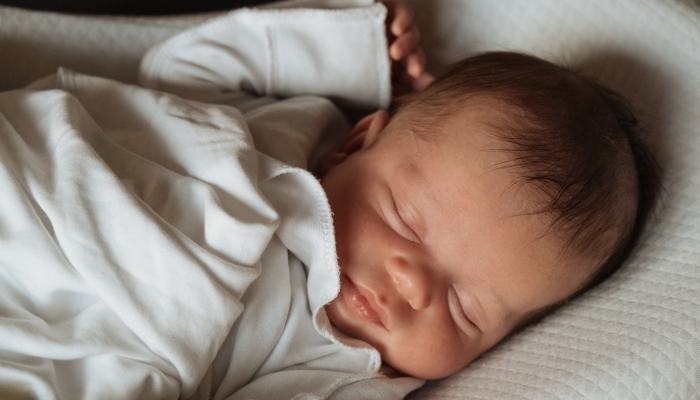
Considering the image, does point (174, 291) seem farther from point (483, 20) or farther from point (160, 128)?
point (483, 20)

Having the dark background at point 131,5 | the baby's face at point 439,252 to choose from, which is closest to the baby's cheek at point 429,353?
the baby's face at point 439,252

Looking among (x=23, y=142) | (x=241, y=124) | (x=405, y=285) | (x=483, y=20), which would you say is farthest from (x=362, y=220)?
(x=483, y=20)

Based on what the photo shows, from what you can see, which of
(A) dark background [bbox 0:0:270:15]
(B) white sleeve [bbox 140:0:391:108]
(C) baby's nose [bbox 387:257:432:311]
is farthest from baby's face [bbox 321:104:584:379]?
(A) dark background [bbox 0:0:270:15]

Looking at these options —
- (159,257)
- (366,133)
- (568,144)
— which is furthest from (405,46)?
(159,257)

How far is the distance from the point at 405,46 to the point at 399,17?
0.18ft

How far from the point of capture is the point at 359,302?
0.86m

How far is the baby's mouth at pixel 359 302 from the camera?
858mm

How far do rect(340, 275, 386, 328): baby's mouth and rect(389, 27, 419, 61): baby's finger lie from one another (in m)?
0.44

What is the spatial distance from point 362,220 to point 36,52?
649 mm

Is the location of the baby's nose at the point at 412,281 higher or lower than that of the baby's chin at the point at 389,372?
higher

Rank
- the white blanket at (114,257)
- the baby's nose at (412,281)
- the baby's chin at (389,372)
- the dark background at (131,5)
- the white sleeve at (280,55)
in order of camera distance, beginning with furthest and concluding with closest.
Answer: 1. the dark background at (131,5)
2. the white sleeve at (280,55)
3. the baby's chin at (389,372)
4. the baby's nose at (412,281)
5. the white blanket at (114,257)

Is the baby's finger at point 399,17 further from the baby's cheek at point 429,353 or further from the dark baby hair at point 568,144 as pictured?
the baby's cheek at point 429,353

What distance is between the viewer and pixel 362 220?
2.82 ft

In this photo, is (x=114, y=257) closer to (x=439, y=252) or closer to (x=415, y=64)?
(x=439, y=252)
